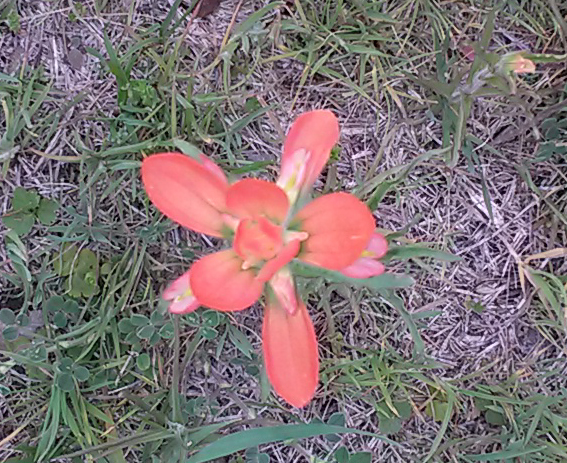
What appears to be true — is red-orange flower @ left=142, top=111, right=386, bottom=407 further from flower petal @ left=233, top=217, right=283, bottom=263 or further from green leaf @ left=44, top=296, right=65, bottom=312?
green leaf @ left=44, top=296, right=65, bottom=312

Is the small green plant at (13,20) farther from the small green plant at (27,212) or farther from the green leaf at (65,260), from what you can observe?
the green leaf at (65,260)

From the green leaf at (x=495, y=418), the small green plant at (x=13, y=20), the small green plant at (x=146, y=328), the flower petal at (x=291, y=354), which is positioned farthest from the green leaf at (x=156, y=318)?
the green leaf at (x=495, y=418)

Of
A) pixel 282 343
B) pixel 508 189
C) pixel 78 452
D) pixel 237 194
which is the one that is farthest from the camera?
pixel 508 189

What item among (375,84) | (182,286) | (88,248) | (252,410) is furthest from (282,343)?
(375,84)

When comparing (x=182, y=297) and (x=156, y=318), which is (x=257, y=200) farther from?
(x=156, y=318)

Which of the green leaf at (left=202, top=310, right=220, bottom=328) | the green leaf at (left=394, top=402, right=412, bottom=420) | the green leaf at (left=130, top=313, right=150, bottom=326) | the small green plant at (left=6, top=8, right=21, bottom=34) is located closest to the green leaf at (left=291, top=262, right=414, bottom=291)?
the green leaf at (left=202, top=310, right=220, bottom=328)

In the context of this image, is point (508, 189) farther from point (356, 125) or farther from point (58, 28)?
point (58, 28)

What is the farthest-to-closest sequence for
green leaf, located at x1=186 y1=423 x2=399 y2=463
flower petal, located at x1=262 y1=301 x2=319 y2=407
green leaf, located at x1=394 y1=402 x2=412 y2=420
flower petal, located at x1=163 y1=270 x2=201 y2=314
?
green leaf, located at x1=394 y1=402 x2=412 y2=420, green leaf, located at x1=186 y1=423 x2=399 y2=463, flower petal, located at x1=163 y1=270 x2=201 y2=314, flower petal, located at x1=262 y1=301 x2=319 y2=407
